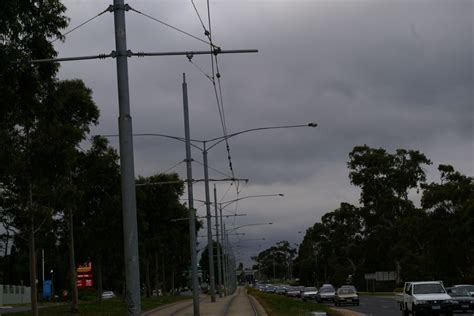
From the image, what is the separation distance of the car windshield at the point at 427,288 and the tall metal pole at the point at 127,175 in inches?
881

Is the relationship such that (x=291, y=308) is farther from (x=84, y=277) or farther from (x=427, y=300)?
(x=84, y=277)

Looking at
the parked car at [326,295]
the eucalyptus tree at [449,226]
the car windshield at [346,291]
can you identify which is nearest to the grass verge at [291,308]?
the car windshield at [346,291]

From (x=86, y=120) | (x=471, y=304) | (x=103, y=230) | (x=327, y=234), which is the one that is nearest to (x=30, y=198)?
(x=86, y=120)

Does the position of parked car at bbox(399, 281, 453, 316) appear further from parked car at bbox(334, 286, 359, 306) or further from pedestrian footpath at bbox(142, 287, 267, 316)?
parked car at bbox(334, 286, 359, 306)

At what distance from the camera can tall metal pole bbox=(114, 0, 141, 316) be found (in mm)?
12820

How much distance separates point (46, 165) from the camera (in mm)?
23328

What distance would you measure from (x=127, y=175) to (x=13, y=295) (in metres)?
69.6

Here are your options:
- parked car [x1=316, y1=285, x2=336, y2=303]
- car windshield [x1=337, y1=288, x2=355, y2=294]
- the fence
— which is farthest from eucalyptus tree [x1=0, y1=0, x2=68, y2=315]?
the fence

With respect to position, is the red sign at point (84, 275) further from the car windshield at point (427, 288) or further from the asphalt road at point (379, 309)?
the car windshield at point (427, 288)

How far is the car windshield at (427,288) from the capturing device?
3272 cm

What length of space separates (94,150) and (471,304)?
69.8ft

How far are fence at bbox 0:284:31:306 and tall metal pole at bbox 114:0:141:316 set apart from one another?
60.1m

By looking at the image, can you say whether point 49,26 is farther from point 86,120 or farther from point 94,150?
point 94,150

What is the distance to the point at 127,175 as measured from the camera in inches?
512
